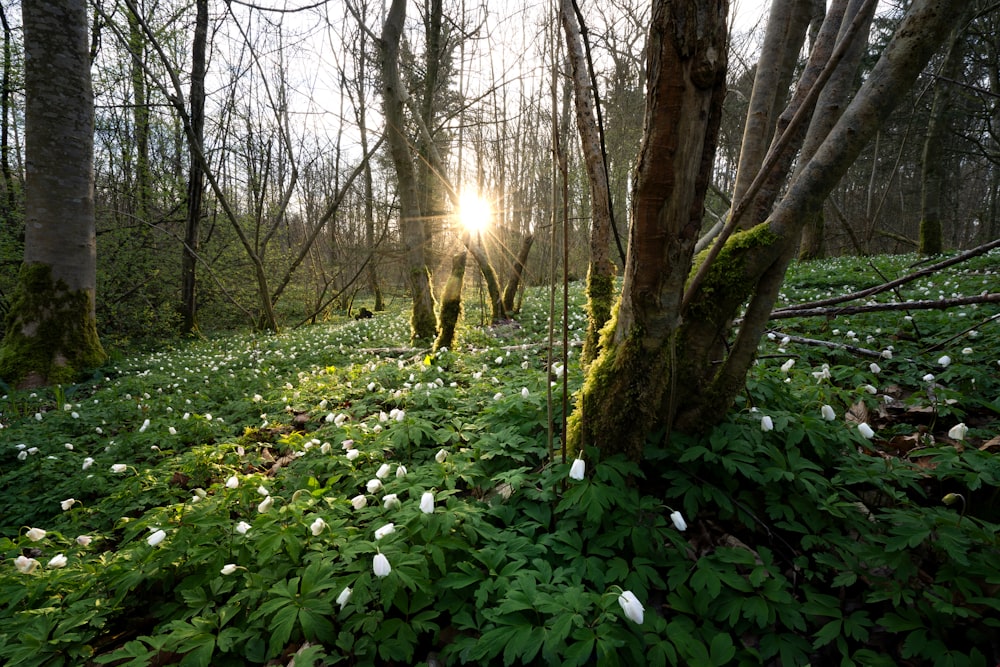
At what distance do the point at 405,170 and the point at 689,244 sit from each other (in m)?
7.82

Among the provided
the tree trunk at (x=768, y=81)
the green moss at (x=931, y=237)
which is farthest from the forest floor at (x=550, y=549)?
the green moss at (x=931, y=237)

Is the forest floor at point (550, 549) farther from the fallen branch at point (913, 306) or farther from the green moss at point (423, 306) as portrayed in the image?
the green moss at point (423, 306)

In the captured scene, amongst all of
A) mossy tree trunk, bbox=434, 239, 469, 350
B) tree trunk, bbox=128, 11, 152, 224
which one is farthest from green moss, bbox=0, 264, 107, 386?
tree trunk, bbox=128, 11, 152, 224

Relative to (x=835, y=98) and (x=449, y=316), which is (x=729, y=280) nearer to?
(x=835, y=98)

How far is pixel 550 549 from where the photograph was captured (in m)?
1.90

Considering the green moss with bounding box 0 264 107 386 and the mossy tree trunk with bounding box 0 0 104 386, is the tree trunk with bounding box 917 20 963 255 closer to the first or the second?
the mossy tree trunk with bounding box 0 0 104 386

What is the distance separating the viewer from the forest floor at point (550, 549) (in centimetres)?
153

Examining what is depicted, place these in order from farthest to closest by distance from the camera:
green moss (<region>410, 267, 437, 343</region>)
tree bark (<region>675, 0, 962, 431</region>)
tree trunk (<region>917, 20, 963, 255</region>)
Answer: tree trunk (<region>917, 20, 963, 255</region>)
green moss (<region>410, 267, 437, 343</region>)
tree bark (<region>675, 0, 962, 431</region>)

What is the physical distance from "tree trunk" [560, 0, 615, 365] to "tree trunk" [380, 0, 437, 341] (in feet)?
17.1

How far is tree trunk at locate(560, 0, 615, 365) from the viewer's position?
2.89 m

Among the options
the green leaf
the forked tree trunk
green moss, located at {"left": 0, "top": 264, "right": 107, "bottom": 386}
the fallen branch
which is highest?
the forked tree trunk

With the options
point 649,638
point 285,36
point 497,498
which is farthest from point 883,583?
point 285,36

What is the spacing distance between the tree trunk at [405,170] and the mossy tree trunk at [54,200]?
4.85 m

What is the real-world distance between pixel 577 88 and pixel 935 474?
10.2 feet
